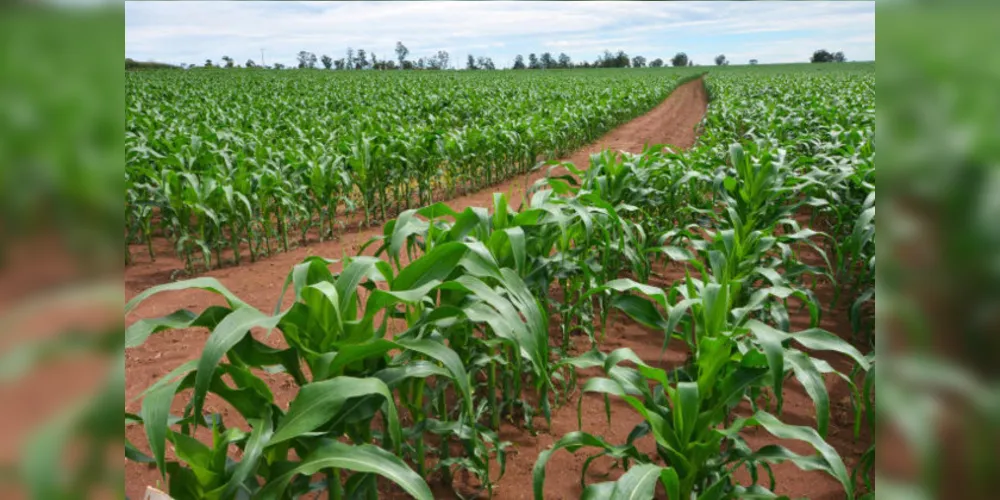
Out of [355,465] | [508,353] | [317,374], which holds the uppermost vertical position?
[317,374]

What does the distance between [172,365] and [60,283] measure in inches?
156

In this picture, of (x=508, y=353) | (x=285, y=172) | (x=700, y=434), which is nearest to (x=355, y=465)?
(x=700, y=434)

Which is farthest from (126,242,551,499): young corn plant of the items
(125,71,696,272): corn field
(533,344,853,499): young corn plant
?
(125,71,696,272): corn field

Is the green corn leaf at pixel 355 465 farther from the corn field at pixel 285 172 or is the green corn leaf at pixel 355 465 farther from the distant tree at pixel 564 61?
the distant tree at pixel 564 61

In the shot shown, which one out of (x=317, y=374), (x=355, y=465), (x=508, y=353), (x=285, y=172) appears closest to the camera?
(x=355, y=465)

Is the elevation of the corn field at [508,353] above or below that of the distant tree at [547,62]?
below

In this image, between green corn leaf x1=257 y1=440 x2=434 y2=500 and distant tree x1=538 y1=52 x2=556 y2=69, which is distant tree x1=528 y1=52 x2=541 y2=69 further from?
green corn leaf x1=257 y1=440 x2=434 y2=500

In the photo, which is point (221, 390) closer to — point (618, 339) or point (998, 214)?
point (998, 214)

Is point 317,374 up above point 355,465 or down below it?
above

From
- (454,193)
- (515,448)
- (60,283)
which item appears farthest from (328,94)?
(60,283)

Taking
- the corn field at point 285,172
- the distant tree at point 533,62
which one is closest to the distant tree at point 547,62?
the distant tree at point 533,62

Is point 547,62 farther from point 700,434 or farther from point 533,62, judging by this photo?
point 700,434

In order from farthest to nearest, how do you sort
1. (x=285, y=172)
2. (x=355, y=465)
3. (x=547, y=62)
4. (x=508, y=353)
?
(x=547, y=62), (x=285, y=172), (x=508, y=353), (x=355, y=465)

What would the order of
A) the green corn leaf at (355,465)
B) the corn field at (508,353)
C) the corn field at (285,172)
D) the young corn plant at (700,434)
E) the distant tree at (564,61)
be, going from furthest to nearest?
the distant tree at (564,61) < the corn field at (285,172) < the young corn plant at (700,434) < the corn field at (508,353) < the green corn leaf at (355,465)
